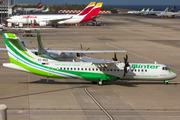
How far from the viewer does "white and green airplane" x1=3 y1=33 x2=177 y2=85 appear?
100 ft

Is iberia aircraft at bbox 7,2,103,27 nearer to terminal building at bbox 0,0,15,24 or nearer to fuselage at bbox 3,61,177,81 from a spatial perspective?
terminal building at bbox 0,0,15,24

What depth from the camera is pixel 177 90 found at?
31.9m

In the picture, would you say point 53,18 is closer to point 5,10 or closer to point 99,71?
point 5,10

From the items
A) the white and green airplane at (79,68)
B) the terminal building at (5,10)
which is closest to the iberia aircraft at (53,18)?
the terminal building at (5,10)

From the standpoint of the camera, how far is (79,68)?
104 ft

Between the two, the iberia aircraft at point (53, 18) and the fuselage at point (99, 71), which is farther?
the iberia aircraft at point (53, 18)

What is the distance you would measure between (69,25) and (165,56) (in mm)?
71422

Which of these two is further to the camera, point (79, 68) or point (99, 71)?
point (99, 71)

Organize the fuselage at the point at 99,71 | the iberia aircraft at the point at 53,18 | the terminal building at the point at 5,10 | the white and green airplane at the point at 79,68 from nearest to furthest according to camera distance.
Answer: the white and green airplane at the point at 79,68, the fuselage at the point at 99,71, the iberia aircraft at the point at 53,18, the terminal building at the point at 5,10

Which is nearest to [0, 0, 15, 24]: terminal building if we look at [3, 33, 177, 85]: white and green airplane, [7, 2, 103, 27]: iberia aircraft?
[7, 2, 103, 27]: iberia aircraft

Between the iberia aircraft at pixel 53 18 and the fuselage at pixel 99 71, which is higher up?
the iberia aircraft at pixel 53 18

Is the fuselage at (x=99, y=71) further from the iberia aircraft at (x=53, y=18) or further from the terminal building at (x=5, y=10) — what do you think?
the terminal building at (x=5, y=10)

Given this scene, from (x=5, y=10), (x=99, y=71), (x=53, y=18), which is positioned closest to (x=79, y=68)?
(x=99, y=71)

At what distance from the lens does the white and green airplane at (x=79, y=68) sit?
100ft
